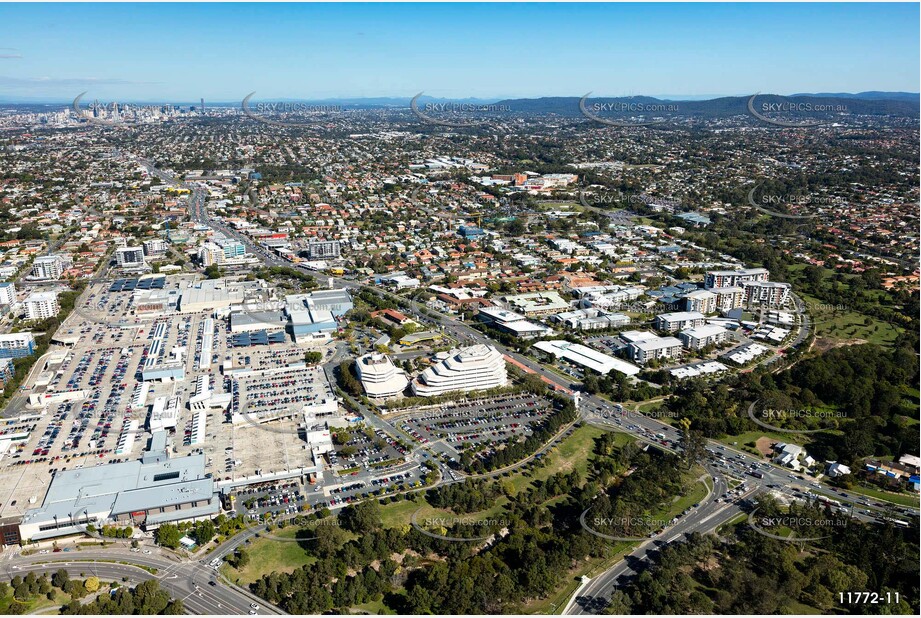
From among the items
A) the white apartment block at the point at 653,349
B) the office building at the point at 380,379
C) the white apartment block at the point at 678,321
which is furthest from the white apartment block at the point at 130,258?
the white apartment block at the point at 678,321

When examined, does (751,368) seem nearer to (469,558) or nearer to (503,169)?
(469,558)

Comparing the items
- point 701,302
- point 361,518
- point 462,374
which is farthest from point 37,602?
point 701,302

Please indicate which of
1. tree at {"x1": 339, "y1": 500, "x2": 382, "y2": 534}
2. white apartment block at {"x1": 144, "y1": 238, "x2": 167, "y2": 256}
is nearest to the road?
tree at {"x1": 339, "y1": 500, "x2": 382, "y2": 534}

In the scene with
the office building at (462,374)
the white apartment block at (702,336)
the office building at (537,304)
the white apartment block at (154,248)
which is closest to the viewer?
the office building at (462,374)

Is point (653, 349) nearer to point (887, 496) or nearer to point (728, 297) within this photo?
point (728, 297)

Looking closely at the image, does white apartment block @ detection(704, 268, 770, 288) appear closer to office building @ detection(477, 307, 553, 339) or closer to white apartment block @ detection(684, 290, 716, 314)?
white apartment block @ detection(684, 290, 716, 314)

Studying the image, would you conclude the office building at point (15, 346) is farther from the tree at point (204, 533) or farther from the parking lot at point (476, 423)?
the parking lot at point (476, 423)

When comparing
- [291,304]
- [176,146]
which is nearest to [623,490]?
[291,304]
